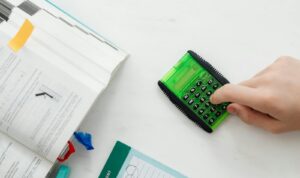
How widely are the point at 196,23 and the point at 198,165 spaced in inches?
9.6

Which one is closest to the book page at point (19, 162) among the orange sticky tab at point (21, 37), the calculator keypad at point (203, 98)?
the orange sticky tab at point (21, 37)

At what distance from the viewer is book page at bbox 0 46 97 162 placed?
0.63 meters

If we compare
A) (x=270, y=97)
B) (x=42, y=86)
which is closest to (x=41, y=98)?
(x=42, y=86)

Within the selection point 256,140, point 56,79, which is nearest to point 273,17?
point 256,140

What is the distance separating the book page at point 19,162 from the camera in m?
0.66

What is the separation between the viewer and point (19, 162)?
2.17ft

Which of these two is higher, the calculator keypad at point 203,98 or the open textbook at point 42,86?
the calculator keypad at point 203,98

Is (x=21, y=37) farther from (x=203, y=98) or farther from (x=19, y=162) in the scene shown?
(x=203, y=98)

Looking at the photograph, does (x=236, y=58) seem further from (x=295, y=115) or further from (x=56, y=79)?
(x=56, y=79)

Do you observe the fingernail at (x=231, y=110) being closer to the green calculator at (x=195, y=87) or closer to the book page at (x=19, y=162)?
the green calculator at (x=195, y=87)

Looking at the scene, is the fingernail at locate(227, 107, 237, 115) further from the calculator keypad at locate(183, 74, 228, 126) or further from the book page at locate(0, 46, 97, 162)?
the book page at locate(0, 46, 97, 162)

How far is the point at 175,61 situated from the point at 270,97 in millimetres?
170

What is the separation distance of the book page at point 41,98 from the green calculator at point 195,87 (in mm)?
143

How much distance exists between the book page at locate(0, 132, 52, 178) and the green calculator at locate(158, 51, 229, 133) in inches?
9.4
